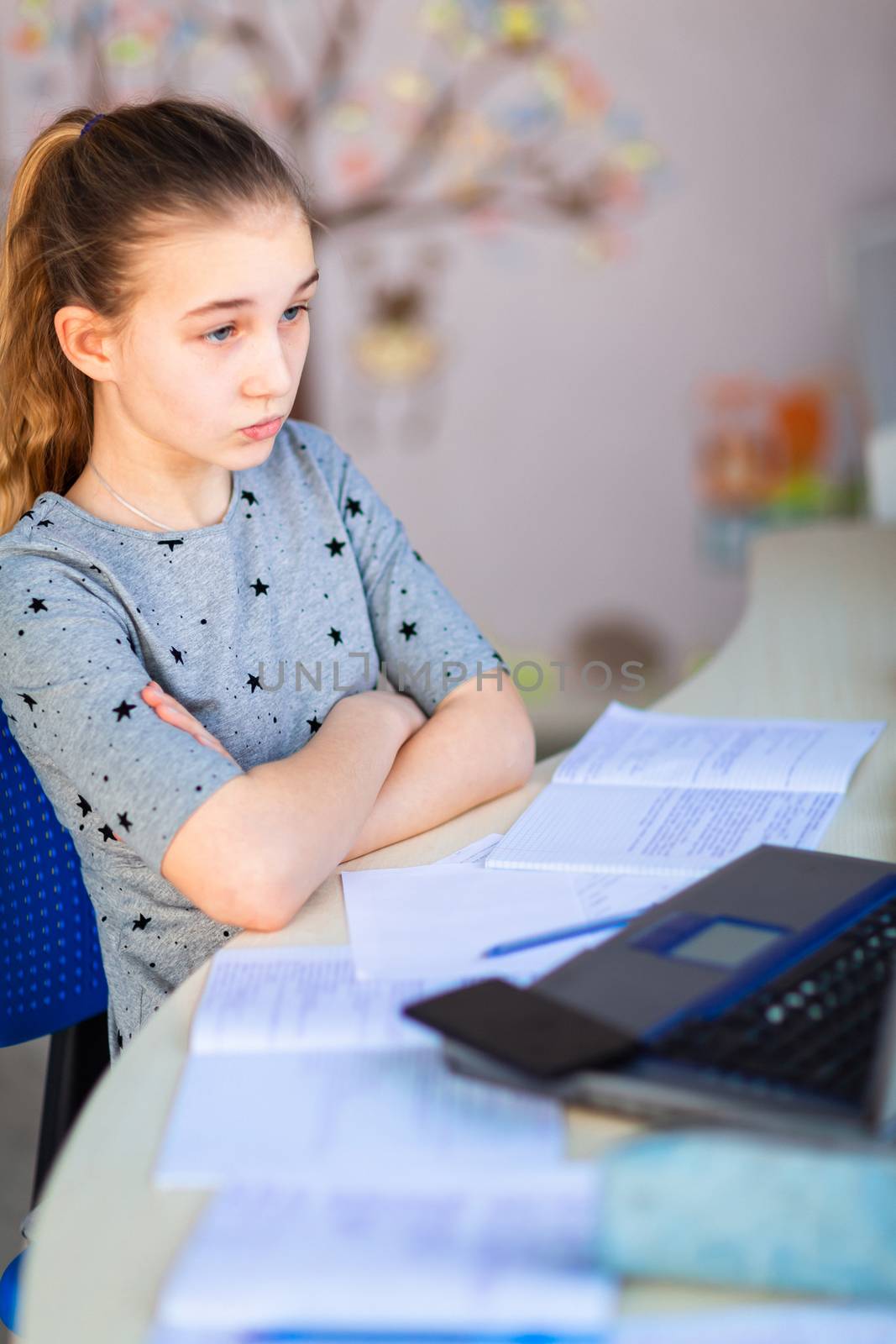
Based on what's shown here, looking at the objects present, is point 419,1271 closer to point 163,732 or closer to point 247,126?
point 163,732

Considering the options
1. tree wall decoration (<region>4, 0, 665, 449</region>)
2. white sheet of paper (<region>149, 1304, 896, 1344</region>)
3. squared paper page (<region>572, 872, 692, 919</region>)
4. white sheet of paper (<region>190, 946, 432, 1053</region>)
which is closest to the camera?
white sheet of paper (<region>149, 1304, 896, 1344</region>)

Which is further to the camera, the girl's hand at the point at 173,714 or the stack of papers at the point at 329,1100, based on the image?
the girl's hand at the point at 173,714

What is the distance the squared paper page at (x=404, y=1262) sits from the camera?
18.5 inches

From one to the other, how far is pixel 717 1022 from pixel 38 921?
639 mm

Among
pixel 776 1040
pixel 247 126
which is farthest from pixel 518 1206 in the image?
pixel 247 126

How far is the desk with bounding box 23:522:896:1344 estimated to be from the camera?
0.52 m

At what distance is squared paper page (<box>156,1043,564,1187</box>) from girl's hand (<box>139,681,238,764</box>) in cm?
32

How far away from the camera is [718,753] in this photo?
1.13 meters

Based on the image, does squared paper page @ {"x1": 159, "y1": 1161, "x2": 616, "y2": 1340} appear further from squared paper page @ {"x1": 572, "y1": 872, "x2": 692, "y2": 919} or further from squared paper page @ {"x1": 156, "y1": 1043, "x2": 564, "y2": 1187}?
squared paper page @ {"x1": 572, "y1": 872, "x2": 692, "y2": 919}

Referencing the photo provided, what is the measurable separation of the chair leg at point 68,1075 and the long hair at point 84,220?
0.44 m

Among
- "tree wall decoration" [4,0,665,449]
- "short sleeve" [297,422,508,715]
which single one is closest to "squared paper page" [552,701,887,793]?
"short sleeve" [297,422,508,715]

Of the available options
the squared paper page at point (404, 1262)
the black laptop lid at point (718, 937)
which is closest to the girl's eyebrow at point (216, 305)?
the black laptop lid at point (718, 937)

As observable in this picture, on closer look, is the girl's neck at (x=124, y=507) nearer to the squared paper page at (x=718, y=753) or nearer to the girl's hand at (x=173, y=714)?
the girl's hand at (x=173, y=714)

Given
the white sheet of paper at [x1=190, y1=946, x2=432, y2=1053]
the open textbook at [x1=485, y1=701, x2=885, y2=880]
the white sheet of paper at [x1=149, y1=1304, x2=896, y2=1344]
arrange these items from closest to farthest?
the white sheet of paper at [x1=149, y1=1304, x2=896, y2=1344]
the white sheet of paper at [x1=190, y1=946, x2=432, y2=1053]
the open textbook at [x1=485, y1=701, x2=885, y2=880]
